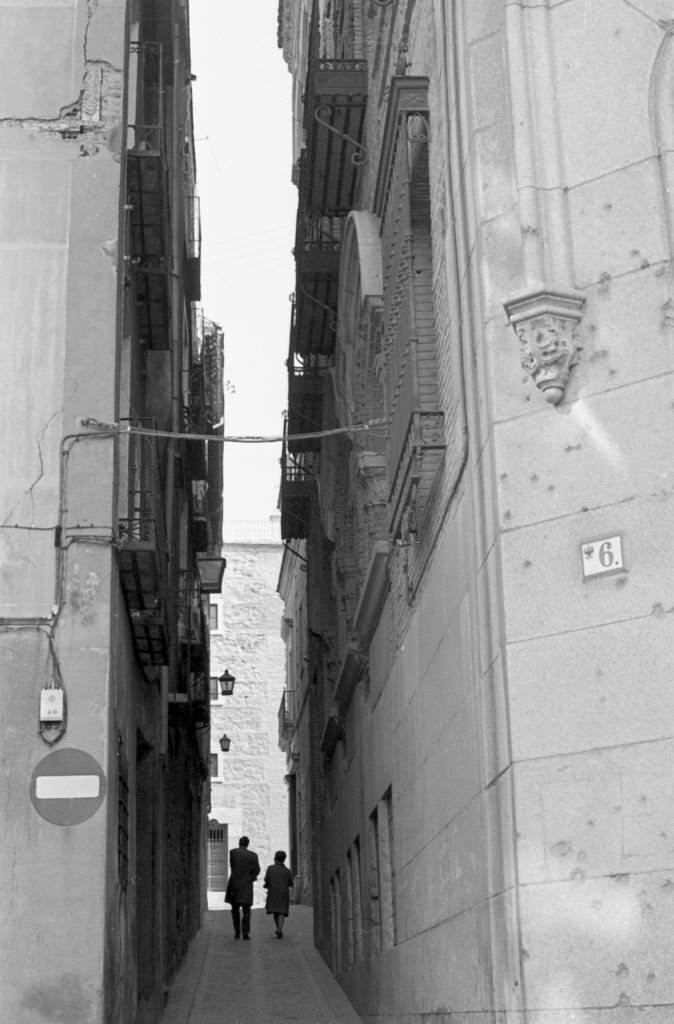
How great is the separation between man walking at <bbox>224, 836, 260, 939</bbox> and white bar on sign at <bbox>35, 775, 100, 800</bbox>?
13585mm

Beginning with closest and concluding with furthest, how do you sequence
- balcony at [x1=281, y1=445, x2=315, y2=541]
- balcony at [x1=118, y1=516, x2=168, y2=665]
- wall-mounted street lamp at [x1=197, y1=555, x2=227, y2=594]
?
balcony at [x1=118, y1=516, x2=168, y2=665]
balcony at [x1=281, y1=445, x2=315, y2=541]
wall-mounted street lamp at [x1=197, y1=555, x2=227, y2=594]

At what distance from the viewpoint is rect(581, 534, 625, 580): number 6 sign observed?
26.2ft

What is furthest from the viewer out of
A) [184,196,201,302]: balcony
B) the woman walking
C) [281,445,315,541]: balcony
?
the woman walking

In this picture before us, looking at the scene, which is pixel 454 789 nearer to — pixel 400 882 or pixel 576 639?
pixel 576 639

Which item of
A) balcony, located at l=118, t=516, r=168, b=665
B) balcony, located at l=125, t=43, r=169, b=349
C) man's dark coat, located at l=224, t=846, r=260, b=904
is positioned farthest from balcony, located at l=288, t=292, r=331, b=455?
man's dark coat, located at l=224, t=846, r=260, b=904

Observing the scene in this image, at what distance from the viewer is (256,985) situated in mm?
19516

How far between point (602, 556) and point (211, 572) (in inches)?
844

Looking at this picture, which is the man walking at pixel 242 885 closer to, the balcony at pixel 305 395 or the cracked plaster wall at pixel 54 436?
the balcony at pixel 305 395

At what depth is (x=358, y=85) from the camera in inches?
637

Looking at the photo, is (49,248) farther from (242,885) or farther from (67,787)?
(242,885)

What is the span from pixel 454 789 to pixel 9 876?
3830mm

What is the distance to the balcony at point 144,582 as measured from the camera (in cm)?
1275

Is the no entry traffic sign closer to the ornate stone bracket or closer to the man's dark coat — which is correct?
the ornate stone bracket

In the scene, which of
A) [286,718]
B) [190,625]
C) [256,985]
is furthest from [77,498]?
[286,718]
